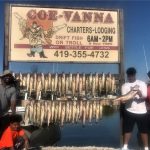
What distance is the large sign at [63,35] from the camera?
13211 millimetres

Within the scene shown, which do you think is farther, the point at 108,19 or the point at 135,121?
the point at 108,19

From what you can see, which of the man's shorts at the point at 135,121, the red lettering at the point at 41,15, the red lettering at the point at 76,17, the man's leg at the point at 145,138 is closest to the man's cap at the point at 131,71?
the man's shorts at the point at 135,121

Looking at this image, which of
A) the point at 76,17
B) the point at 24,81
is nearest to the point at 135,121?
the point at 24,81

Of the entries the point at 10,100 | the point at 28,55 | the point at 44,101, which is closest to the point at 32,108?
the point at 44,101

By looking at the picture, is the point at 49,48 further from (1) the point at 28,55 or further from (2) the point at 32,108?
(2) the point at 32,108

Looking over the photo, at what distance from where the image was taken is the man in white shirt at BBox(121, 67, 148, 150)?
1170 cm

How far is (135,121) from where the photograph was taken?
11844 mm

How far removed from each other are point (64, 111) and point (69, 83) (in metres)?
0.75

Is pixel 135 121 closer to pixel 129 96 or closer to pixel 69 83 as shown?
pixel 129 96

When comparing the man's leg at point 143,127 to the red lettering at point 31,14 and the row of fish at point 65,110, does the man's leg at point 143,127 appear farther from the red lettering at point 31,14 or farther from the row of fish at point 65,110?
the red lettering at point 31,14

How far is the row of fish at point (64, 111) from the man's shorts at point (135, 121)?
153cm

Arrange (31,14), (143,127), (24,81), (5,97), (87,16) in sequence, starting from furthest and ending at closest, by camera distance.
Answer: (87,16), (31,14), (24,81), (143,127), (5,97)

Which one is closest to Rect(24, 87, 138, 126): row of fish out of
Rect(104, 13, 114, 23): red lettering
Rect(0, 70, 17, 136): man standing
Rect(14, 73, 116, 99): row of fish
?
Rect(14, 73, 116, 99): row of fish

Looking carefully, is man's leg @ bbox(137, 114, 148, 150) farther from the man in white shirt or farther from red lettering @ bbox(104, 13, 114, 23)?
red lettering @ bbox(104, 13, 114, 23)
